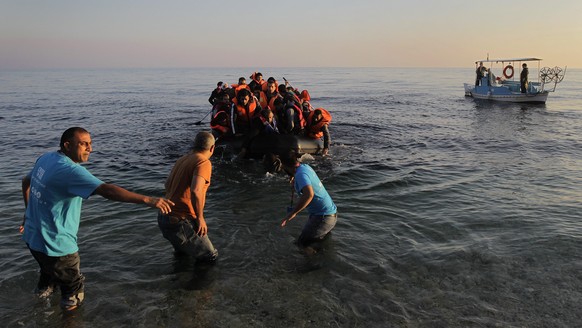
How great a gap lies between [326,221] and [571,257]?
3879 mm

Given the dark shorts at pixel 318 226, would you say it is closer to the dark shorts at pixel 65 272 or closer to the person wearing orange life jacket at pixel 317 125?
the dark shorts at pixel 65 272

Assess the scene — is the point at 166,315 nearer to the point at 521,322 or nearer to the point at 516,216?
the point at 521,322

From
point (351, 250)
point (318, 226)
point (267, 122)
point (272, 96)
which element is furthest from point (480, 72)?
point (318, 226)

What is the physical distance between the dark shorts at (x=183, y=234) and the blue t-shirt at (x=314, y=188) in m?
1.51

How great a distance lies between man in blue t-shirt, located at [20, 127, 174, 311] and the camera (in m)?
3.72

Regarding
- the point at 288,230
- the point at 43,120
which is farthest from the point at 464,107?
the point at 43,120

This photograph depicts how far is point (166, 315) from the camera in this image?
482cm

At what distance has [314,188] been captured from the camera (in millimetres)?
5906

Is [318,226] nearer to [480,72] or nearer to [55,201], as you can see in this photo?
[55,201]

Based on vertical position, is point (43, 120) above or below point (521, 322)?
above

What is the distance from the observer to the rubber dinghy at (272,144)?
11750 millimetres

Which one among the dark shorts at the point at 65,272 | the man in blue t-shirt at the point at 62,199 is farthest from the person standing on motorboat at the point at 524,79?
the dark shorts at the point at 65,272

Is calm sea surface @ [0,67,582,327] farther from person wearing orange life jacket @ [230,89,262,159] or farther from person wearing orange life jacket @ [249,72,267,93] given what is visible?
person wearing orange life jacket @ [249,72,267,93]

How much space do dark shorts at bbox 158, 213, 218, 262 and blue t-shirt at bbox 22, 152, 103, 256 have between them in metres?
1.17
